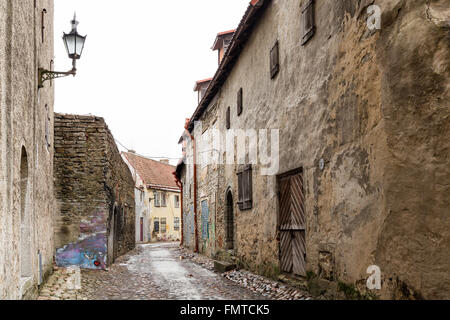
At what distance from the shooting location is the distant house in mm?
35656

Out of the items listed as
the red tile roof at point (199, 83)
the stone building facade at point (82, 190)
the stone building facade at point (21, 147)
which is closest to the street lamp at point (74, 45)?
the stone building facade at point (21, 147)

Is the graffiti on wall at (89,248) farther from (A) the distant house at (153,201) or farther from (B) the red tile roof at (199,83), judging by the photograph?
(A) the distant house at (153,201)

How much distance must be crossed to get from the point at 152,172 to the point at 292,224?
32.8 m

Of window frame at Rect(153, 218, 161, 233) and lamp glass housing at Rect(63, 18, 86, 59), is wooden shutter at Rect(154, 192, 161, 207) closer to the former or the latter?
window frame at Rect(153, 218, 161, 233)

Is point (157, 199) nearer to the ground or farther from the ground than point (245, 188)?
nearer to the ground

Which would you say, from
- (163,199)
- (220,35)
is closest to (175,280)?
(220,35)

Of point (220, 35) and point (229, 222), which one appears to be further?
point (220, 35)

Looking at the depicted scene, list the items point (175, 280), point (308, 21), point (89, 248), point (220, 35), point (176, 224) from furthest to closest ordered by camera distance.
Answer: point (176, 224) < point (220, 35) < point (89, 248) < point (175, 280) < point (308, 21)

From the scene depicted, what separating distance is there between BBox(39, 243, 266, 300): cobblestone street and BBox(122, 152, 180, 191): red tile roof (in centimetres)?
2598

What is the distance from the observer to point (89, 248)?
1084 centimetres

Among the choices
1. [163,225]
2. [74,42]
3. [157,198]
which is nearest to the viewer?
[74,42]

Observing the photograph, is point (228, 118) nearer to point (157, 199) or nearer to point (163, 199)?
point (157, 199)

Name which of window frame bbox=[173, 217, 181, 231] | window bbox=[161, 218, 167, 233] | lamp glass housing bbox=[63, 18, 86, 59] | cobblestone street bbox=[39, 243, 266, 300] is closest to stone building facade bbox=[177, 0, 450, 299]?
cobblestone street bbox=[39, 243, 266, 300]

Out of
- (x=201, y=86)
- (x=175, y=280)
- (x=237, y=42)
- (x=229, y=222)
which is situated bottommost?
(x=175, y=280)
